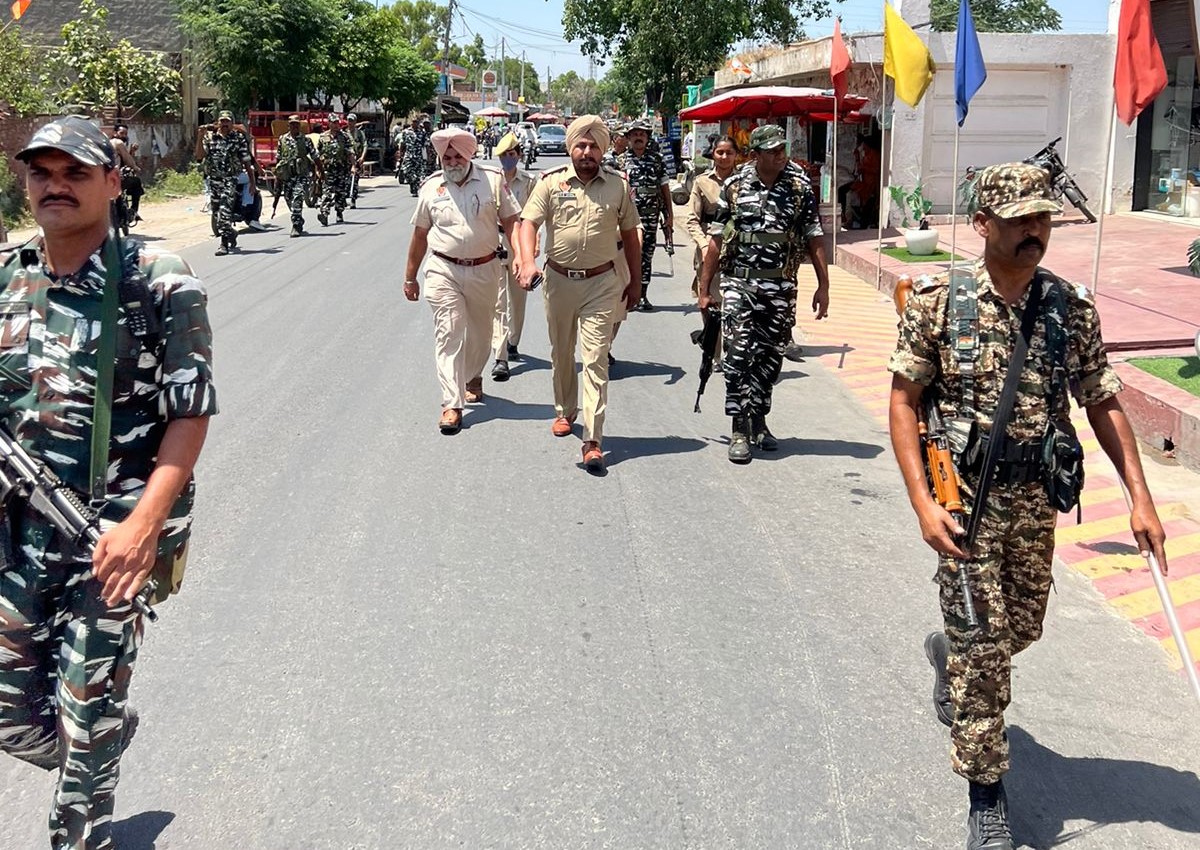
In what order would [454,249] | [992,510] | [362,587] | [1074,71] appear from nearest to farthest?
[992,510]
[362,587]
[454,249]
[1074,71]

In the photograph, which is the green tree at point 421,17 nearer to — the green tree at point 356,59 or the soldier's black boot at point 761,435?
the green tree at point 356,59

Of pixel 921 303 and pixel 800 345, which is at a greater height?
pixel 921 303

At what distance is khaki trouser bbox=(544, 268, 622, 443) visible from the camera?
6.60 meters

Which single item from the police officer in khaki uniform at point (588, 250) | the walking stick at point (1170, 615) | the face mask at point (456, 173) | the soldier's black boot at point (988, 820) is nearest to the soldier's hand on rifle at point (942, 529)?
the walking stick at point (1170, 615)

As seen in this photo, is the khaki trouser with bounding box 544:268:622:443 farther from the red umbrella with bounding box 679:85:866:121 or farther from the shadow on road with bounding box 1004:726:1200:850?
the red umbrella with bounding box 679:85:866:121

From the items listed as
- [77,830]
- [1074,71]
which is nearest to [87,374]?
[77,830]

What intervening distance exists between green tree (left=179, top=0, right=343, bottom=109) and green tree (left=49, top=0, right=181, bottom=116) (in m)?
2.55

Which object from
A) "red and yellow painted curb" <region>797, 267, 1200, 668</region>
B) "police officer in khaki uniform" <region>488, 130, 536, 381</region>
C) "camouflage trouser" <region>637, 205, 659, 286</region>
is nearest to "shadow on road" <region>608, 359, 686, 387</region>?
"police officer in khaki uniform" <region>488, 130, 536, 381</region>

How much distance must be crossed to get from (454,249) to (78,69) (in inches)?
961

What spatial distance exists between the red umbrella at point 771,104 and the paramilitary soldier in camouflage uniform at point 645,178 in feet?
14.1

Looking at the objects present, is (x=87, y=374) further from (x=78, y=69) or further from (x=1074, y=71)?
(x=78, y=69)

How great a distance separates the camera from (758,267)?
22.2 feet

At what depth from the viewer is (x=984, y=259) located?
317cm

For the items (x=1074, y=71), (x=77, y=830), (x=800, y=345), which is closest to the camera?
(x=77, y=830)
